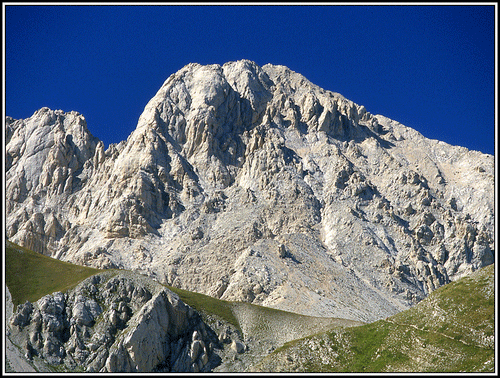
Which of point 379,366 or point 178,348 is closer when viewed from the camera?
point 379,366

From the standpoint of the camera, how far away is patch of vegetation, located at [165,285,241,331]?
128625 millimetres

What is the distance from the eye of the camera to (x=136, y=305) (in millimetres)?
Answer: 119312

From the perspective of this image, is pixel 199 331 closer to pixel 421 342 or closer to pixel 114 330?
pixel 114 330

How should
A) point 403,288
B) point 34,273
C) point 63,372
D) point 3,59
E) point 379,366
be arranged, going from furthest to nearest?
point 403,288
point 34,273
point 63,372
point 379,366
point 3,59

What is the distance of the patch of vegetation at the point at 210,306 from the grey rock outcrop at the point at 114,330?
6.42 meters

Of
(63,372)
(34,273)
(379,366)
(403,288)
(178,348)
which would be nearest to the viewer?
(379,366)

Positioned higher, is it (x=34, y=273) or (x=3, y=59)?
(x=3, y=59)

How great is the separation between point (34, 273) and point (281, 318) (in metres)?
55.7

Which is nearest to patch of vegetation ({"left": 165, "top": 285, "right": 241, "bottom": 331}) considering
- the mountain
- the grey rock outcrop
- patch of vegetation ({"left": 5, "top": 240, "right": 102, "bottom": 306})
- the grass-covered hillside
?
the mountain

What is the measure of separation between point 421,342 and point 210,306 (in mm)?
55614

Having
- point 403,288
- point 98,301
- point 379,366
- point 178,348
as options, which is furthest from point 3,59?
point 403,288

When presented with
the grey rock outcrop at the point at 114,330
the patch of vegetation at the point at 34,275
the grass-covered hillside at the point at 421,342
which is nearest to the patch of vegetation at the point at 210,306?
the grey rock outcrop at the point at 114,330

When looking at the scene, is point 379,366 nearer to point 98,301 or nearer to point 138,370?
point 138,370

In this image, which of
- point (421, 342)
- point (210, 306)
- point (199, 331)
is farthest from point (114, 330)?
point (421, 342)
